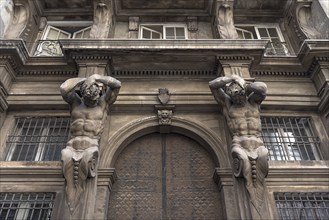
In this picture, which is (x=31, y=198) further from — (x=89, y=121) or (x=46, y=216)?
(x=89, y=121)

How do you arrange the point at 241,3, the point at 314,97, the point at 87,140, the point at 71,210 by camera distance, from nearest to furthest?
the point at 71,210, the point at 87,140, the point at 314,97, the point at 241,3

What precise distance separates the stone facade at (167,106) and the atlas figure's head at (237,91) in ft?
1.76

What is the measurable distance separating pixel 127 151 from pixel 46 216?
196 cm

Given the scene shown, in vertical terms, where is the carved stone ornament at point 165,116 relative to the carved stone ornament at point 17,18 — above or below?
below

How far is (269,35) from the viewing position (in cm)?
848

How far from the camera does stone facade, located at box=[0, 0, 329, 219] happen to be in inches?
219

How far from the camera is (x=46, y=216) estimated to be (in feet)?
17.3

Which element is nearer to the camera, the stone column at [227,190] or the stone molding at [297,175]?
the stone column at [227,190]

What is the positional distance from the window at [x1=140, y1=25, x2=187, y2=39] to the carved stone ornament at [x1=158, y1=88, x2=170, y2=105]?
227 centimetres

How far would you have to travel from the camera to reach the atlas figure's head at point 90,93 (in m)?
5.40

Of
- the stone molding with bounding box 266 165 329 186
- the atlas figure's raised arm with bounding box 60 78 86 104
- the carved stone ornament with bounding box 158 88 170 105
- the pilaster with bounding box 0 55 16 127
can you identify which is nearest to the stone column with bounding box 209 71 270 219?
the stone molding with bounding box 266 165 329 186

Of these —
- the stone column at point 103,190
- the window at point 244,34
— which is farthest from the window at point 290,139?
the stone column at point 103,190

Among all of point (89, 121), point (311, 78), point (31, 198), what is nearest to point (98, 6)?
point (89, 121)

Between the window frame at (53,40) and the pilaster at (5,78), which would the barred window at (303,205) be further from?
the window frame at (53,40)
